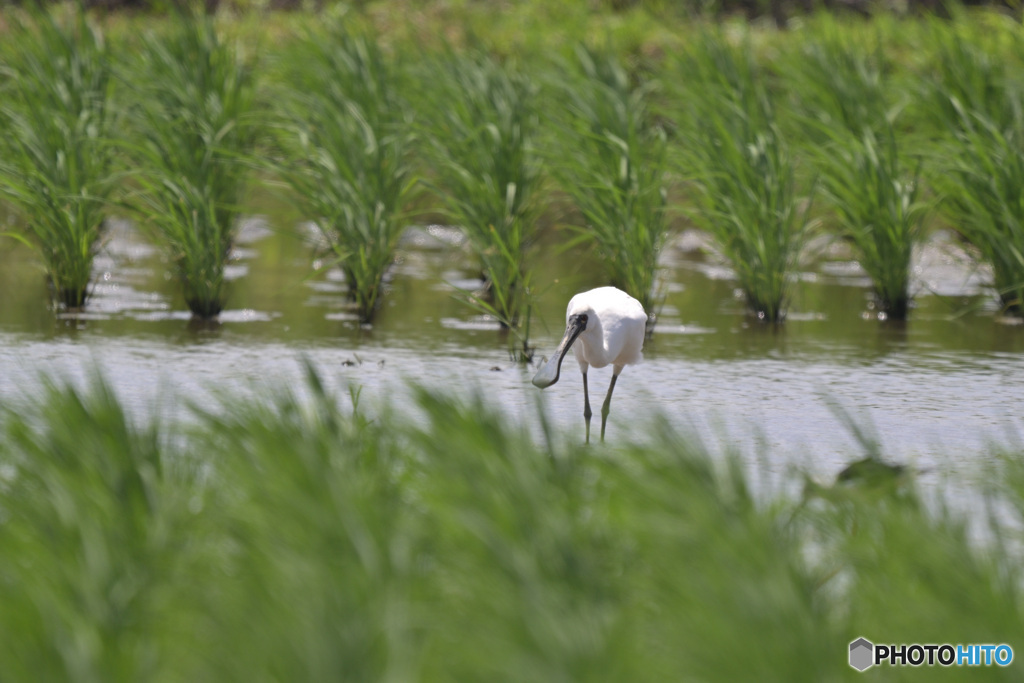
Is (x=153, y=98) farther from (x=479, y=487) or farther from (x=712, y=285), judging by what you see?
(x=479, y=487)

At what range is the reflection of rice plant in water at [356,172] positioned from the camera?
790 centimetres

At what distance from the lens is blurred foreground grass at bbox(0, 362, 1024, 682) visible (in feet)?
9.03

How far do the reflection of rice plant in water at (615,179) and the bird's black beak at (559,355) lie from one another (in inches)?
63.2

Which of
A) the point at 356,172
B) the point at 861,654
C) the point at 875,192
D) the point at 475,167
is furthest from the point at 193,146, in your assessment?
the point at 861,654

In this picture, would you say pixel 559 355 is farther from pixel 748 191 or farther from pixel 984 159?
pixel 984 159

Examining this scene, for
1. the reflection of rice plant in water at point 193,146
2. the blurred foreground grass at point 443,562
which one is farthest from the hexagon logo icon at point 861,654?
the reflection of rice plant in water at point 193,146

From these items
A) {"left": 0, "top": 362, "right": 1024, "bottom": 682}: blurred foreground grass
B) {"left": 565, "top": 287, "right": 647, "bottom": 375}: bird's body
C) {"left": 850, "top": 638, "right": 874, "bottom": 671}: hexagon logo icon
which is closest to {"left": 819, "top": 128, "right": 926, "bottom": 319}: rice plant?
{"left": 565, "top": 287, "right": 647, "bottom": 375}: bird's body

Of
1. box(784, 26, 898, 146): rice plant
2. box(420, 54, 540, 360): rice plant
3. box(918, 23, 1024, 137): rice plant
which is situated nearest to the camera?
box(420, 54, 540, 360): rice plant

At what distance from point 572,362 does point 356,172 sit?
1661 mm

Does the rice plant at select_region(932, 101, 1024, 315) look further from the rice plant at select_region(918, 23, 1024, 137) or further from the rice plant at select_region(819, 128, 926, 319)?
the rice plant at select_region(918, 23, 1024, 137)

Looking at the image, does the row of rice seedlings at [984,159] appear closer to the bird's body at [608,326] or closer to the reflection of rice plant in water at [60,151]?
the bird's body at [608,326]

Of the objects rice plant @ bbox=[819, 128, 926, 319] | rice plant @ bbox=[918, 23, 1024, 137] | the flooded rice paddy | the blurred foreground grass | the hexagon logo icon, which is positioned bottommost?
the hexagon logo icon

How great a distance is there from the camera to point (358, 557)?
2998mm

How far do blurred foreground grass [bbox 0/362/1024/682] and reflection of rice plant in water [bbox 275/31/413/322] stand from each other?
13.8ft
